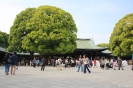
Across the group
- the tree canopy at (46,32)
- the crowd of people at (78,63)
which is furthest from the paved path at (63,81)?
the tree canopy at (46,32)

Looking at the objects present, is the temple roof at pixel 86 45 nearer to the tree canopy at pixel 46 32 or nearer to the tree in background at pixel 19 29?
the tree canopy at pixel 46 32

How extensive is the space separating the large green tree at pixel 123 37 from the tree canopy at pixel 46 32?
13.1 metres

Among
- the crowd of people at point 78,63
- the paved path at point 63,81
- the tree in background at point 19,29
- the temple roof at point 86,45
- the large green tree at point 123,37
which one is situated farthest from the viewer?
the large green tree at point 123,37

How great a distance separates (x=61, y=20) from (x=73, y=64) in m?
8.08

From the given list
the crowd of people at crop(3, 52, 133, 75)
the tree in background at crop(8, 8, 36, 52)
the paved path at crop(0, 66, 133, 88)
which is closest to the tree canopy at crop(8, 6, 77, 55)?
the tree in background at crop(8, 8, 36, 52)

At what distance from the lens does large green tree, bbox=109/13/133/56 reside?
44697 millimetres

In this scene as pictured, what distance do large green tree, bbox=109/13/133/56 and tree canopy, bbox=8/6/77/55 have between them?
13.1 m

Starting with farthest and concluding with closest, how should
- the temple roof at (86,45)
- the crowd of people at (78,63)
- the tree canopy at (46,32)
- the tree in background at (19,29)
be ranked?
1. the temple roof at (86,45)
2. the tree in background at (19,29)
3. the tree canopy at (46,32)
4. the crowd of people at (78,63)

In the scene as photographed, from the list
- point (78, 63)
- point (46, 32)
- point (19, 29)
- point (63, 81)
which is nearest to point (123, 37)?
point (46, 32)

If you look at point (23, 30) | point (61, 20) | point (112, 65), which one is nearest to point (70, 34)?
point (61, 20)

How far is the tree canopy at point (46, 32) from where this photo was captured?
33.5 metres

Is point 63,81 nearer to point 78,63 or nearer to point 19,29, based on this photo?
point 78,63

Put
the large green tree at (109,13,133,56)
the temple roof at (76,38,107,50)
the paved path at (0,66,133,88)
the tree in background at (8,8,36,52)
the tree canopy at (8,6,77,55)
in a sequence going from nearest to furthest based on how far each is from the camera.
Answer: the paved path at (0,66,133,88)
the tree canopy at (8,6,77,55)
the tree in background at (8,8,36,52)
the temple roof at (76,38,107,50)
the large green tree at (109,13,133,56)

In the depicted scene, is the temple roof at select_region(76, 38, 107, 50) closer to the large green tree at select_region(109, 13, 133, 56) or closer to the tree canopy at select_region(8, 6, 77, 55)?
the large green tree at select_region(109, 13, 133, 56)
